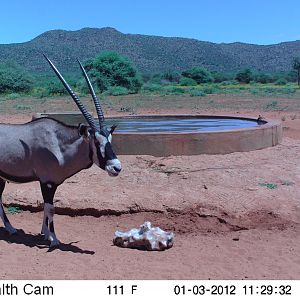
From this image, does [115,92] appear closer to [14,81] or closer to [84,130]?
[14,81]

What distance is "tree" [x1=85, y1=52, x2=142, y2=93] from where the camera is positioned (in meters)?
47.0

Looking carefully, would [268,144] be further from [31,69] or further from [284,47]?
[284,47]

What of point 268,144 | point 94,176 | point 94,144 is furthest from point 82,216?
point 268,144

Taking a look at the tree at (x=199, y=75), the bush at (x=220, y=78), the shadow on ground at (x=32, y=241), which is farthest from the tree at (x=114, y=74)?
the shadow on ground at (x=32, y=241)

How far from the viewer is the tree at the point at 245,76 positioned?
72.6 m

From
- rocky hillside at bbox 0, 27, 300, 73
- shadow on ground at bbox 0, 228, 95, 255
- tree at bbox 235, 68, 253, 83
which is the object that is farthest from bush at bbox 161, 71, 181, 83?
shadow on ground at bbox 0, 228, 95, 255

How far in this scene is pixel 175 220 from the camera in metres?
7.24

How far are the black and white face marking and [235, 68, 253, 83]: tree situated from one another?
68.6 m

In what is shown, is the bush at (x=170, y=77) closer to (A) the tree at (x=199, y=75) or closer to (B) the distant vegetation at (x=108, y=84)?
(A) the tree at (x=199, y=75)

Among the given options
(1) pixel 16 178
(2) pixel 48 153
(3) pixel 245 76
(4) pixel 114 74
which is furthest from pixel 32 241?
(3) pixel 245 76

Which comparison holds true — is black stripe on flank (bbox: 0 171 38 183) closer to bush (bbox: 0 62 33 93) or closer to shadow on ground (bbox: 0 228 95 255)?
shadow on ground (bbox: 0 228 95 255)

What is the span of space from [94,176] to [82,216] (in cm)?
135

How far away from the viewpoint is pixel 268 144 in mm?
11008
